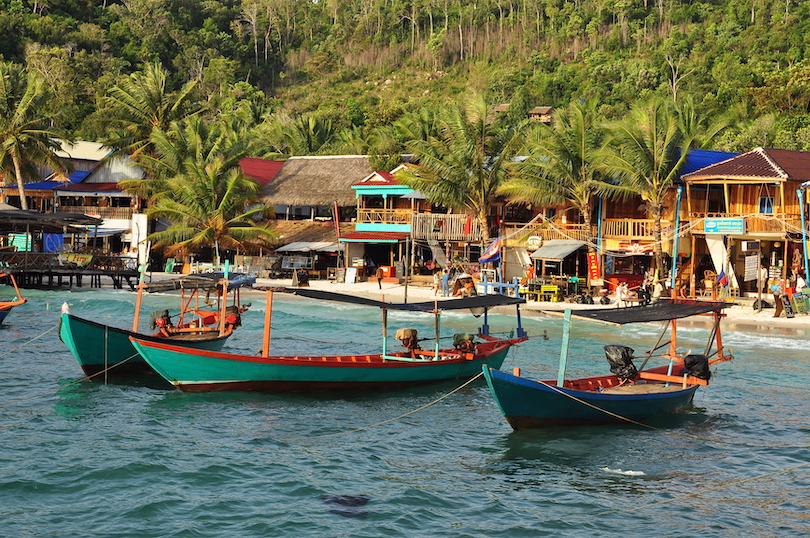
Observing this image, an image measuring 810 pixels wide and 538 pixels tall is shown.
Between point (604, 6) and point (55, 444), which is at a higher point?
point (604, 6)

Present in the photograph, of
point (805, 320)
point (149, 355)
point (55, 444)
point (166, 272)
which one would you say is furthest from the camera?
point (166, 272)

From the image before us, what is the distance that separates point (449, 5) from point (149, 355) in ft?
347

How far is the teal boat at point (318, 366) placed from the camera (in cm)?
1753

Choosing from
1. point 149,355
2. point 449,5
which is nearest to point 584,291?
point 149,355

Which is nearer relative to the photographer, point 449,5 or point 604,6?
point 604,6

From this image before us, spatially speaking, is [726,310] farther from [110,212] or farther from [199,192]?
[110,212]

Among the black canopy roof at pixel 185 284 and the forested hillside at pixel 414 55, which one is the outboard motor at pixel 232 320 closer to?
the black canopy roof at pixel 185 284

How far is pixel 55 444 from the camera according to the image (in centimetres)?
1498

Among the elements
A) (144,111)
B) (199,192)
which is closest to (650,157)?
(199,192)

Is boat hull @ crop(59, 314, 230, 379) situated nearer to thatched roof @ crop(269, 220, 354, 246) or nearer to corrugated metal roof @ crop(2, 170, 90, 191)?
thatched roof @ crop(269, 220, 354, 246)

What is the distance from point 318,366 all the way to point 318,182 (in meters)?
30.7

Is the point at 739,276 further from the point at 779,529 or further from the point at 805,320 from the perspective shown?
the point at 779,529

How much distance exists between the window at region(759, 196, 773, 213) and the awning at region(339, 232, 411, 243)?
50.4ft

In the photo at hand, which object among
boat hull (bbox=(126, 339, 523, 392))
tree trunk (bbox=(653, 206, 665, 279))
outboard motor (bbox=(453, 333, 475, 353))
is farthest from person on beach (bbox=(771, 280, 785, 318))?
boat hull (bbox=(126, 339, 523, 392))
